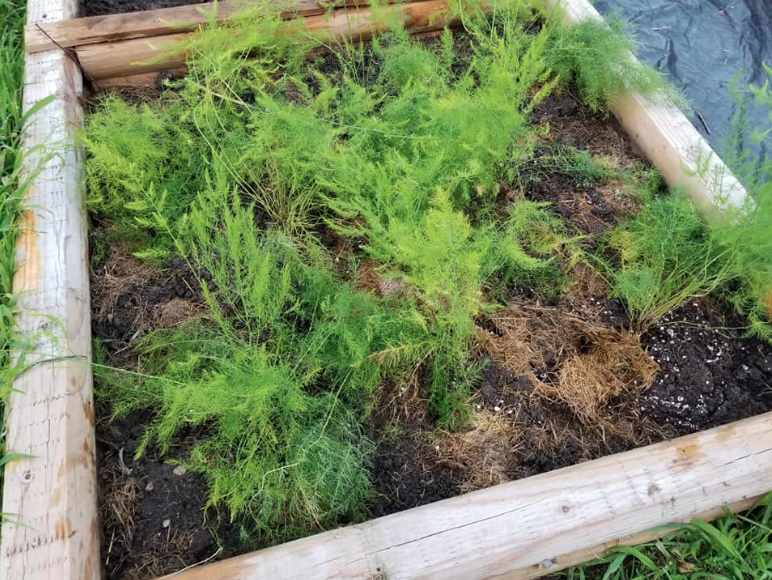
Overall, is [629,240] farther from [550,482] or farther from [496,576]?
[496,576]

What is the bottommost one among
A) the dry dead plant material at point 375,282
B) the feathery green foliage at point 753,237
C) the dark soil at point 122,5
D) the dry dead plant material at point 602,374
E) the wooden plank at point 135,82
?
the dry dead plant material at point 602,374

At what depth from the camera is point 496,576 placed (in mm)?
1393

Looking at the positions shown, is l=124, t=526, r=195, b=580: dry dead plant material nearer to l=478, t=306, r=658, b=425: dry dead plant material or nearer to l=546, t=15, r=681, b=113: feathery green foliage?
l=478, t=306, r=658, b=425: dry dead plant material

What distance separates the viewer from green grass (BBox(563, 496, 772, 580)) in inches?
61.0

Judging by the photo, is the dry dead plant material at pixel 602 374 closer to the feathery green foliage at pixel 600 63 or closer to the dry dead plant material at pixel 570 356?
the dry dead plant material at pixel 570 356

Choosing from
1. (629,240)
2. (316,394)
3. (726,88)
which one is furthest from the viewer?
(726,88)

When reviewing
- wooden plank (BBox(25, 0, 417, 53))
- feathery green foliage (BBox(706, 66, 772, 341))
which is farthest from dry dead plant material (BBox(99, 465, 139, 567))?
feathery green foliage (BBox(706, 66, 772, 341))

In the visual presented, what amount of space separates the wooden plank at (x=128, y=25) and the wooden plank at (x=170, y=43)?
0.09ft

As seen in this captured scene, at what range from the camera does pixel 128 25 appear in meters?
2.28

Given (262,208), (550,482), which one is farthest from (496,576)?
(262,208)

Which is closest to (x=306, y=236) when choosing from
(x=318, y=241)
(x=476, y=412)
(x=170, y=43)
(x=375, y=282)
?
(x=318, y=241)

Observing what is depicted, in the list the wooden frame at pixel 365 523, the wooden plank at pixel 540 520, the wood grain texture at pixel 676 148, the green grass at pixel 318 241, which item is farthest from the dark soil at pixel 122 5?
the wooden plank at pixel 540 520

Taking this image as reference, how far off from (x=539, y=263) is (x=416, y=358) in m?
0.48

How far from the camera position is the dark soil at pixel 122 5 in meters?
2.65
